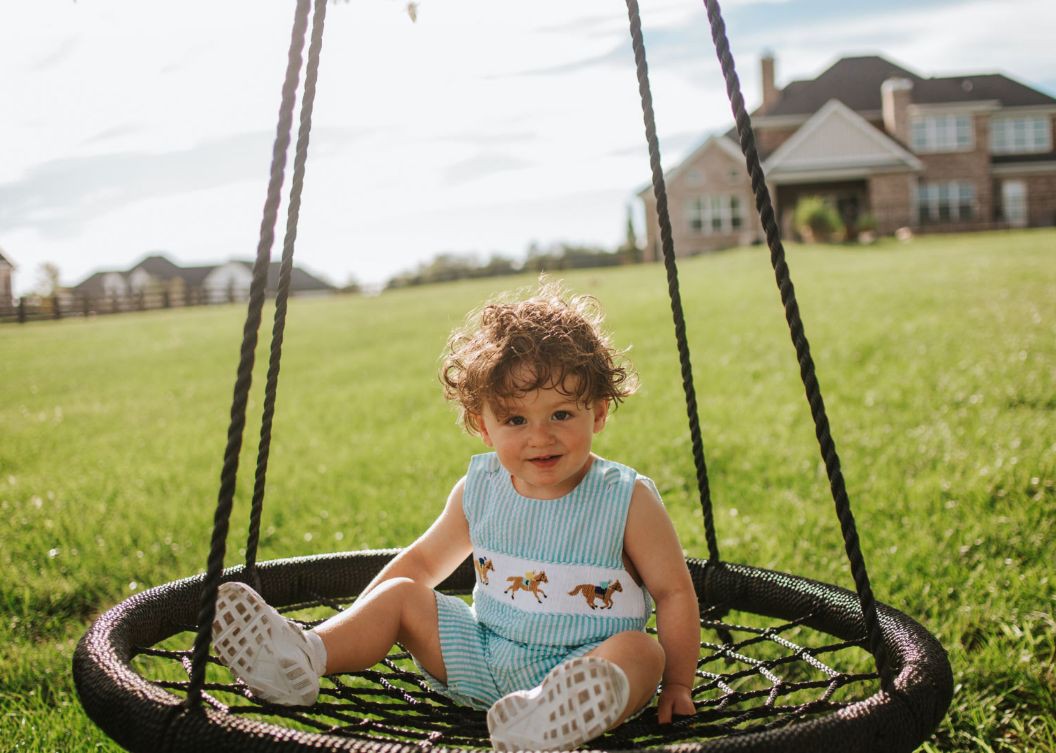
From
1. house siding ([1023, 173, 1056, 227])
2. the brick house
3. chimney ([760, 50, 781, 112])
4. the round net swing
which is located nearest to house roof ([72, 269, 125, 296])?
the brick house

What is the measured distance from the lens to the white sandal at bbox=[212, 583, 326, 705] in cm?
153

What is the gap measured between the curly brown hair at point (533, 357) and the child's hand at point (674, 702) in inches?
21.1

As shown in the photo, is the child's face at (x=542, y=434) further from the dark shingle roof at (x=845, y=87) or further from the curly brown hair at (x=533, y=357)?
the dark shingle roof at (x=845, y=87)

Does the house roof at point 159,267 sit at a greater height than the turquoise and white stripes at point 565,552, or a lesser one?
greater

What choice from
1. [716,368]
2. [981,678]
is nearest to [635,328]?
[716,368]

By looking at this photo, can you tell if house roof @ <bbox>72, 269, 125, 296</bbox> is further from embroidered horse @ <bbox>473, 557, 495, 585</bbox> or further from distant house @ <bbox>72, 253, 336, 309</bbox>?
embroidered horse @ <bbox>473, 557, 495, 585</bbox>

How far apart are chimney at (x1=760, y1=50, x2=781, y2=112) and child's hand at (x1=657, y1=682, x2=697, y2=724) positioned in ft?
106

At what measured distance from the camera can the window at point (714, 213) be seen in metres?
31.4

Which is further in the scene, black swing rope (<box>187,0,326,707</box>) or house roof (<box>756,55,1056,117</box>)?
house roof (<box>756,55,1056,117</box>)

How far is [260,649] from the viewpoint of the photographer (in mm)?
1543

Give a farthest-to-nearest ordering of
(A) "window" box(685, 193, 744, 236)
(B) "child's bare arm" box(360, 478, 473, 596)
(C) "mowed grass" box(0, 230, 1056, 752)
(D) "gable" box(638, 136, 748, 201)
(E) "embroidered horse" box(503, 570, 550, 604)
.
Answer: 1. (A) "window" box(685, 193, 744, 236)
2. (D) "gable" box(638, 136, 748, 201)
3. (C) "mowed grass" box(0, 230, 1056, 752)
4. (B) "child's bare arm" box(360, 478, 473, 596)
5. (E) "embroidered horse" box(503, 570, 550, 604)

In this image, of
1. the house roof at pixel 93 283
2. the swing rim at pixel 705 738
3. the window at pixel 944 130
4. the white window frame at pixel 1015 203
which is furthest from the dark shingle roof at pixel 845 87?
the house roof at pixel 93 283

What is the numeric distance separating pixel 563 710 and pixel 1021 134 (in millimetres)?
36428

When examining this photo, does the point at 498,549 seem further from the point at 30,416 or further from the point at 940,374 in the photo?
the point at 30,416
